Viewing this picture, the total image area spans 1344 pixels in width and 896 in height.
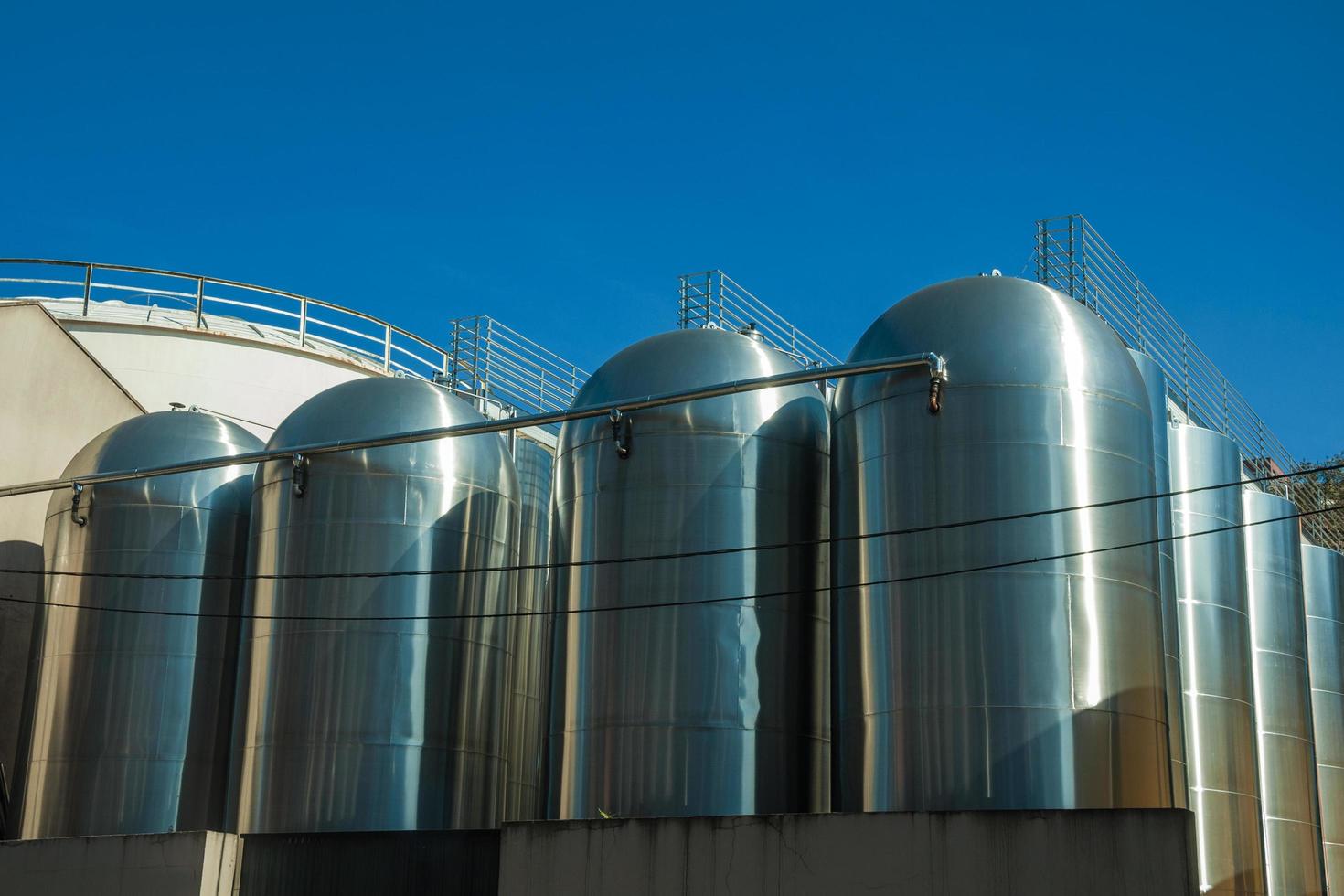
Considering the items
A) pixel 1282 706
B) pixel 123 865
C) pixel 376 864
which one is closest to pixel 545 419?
pixel 376 864

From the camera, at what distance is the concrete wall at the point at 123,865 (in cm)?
1894

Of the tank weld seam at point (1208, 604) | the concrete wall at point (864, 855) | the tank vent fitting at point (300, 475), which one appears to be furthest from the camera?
the tank weld seam at point (1208, 604)

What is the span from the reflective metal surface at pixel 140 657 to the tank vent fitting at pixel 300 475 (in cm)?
269

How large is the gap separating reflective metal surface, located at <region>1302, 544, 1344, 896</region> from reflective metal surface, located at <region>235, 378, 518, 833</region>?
15.1 metres

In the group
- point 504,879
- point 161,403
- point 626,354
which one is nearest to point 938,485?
point 626,354

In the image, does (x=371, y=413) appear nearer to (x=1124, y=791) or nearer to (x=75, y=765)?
(x=75, y=765)

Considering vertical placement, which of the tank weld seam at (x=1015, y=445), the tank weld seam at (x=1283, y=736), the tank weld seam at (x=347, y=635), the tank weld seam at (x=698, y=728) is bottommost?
the tank weld seam at (x=698, y=728)

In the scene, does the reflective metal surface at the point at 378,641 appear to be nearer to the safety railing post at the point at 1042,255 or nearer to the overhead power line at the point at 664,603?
the overhead power line at the point at 664,603

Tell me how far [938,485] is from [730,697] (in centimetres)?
344

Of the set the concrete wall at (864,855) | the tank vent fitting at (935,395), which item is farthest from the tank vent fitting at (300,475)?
the tank vent fitting at (935,395)

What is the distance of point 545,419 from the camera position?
66.8 ft

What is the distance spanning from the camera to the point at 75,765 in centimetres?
2244

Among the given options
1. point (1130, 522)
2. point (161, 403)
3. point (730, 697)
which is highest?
point (161, 403)

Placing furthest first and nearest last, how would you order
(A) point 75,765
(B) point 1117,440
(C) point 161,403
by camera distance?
1. (C) point 161,403
2. (A) point 75,765
3. (B) point 1117,440
